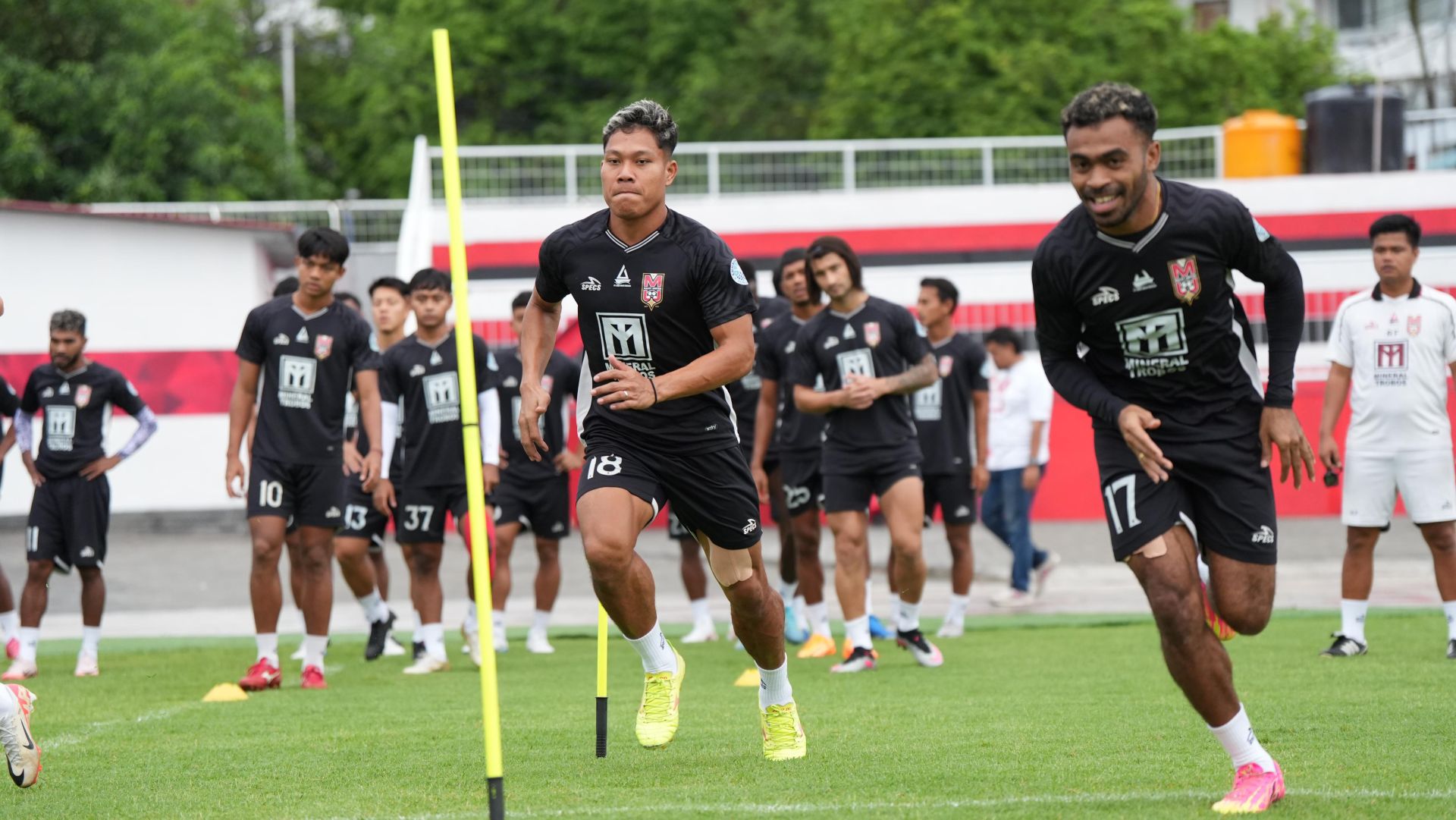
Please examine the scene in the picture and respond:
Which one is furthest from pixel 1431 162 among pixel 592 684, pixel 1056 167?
pixel 592 684

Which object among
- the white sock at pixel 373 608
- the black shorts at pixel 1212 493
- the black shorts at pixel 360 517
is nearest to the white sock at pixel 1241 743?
the black shorts at pixel 1212 493

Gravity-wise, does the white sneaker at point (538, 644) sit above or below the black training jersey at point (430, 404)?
below

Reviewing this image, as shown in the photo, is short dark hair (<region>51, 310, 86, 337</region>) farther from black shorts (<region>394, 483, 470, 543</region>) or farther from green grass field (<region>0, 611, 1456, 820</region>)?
black shorts (<region>394, 483, 470, 543</region>)

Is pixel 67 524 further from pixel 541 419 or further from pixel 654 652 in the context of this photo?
pixel 654 652

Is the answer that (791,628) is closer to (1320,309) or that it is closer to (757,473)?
(757,473)

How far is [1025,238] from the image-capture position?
76.8ft

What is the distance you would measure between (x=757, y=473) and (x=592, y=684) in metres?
2.60

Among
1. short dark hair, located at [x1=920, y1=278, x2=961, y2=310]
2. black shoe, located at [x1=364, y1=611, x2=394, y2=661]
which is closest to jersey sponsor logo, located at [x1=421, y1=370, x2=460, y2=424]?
black shoe, located at [x1=364, y1=611, x2=394, y2=661]

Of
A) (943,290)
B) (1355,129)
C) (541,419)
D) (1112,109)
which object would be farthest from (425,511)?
A: (1355,129)

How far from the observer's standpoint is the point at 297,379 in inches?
398

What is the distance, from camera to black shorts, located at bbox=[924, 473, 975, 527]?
12.0 metres

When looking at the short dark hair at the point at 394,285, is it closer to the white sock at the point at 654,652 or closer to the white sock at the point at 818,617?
the white sock at the point at 818,617

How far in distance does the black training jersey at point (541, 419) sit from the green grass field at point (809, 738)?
1709mm

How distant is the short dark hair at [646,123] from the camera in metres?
6.37
